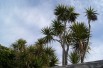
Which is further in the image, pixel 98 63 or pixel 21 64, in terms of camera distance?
pixel 21 64

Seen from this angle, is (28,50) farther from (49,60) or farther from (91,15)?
(91,15)

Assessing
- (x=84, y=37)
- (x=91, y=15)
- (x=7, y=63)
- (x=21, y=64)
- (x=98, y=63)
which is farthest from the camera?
(x=91, y=15)

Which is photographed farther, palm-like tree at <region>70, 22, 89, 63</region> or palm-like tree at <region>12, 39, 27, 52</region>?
palm-like tree at <region>12, 39, 27, 52</region>

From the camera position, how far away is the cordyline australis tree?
2723 centimetres

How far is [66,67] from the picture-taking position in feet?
36.2

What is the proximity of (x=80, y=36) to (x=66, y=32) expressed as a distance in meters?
2.53

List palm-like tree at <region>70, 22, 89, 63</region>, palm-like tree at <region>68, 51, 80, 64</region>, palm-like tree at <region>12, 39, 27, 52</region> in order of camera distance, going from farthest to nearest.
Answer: palm-like tree at <region>12, 39, 27, 52</region> → palm-like tree at <region>70, 22, 89, 63</region> → palm-like tree at <region>68, 51, 80, 64</region>

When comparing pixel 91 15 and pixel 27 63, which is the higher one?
pixel 91 15

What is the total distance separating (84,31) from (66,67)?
648 inches

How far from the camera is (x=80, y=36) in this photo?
27.2 metres

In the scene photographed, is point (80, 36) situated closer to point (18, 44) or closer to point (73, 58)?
A: point (73, 58)

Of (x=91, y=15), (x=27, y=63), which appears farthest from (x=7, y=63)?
(x=91, y=15)

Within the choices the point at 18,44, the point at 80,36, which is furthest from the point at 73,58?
the point at 18,44

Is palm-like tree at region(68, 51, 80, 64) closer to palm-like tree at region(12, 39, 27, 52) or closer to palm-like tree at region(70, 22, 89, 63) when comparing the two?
palm-like tree at region(70, 22, 89, 63)
